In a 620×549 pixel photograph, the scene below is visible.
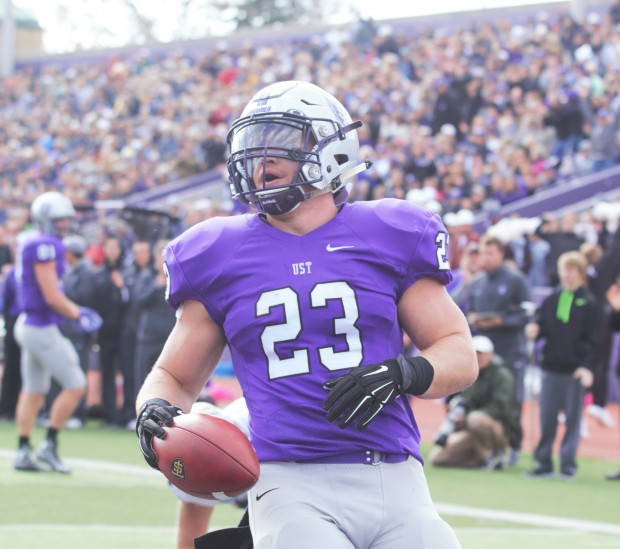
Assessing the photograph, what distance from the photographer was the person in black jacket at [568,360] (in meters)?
8.87

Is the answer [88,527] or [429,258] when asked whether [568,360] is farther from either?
[429,258]

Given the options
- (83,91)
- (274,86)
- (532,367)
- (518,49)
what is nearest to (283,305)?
(274,86)

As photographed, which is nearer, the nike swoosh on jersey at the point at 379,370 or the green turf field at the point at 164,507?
the nike swoosh on jersey at the point at 379,370

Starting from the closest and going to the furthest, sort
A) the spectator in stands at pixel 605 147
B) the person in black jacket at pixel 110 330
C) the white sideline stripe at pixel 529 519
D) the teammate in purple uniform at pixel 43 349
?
the white sideline stripe at pixel 529 519 < the teammate in purple uniform at pixel 43 349 < the person in black jacket at pixel 110 330 < the spectator in stands at pixel 605 147

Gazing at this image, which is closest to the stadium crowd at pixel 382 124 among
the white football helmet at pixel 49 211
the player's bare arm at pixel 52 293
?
the white football helmet at pixel 49 211

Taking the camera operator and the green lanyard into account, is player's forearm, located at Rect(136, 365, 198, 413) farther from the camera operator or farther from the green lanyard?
the camera operator

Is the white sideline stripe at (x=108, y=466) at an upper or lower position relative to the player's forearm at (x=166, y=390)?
lower

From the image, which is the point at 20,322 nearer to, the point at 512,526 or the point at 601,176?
the point at 512,526

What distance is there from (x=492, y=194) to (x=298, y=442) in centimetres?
1243

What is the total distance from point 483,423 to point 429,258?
6.15m

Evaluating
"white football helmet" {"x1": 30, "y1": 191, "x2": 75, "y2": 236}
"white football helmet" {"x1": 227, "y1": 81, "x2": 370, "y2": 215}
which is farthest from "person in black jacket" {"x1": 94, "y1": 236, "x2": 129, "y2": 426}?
"white football helmet" {"x1": 227, "y1": 81, "x2": 370, "y2": 215}

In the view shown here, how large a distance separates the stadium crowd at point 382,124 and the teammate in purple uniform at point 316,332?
726 cm

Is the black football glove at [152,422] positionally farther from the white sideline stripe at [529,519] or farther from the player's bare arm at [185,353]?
the white sideline stripe at [529,519]

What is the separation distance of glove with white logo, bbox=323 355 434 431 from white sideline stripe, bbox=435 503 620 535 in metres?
4.33
